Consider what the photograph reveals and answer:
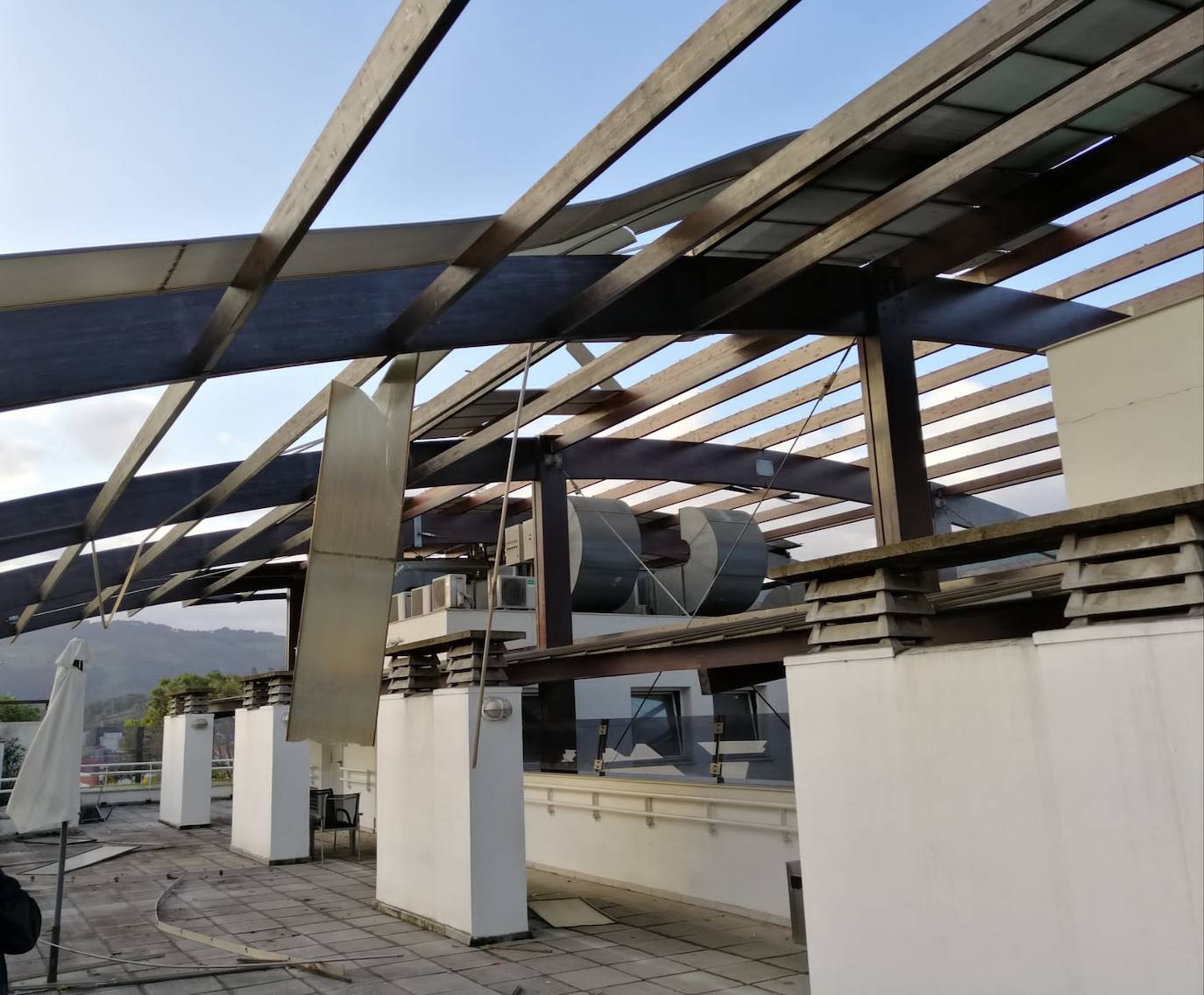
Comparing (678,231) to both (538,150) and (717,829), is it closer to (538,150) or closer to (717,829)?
(538,150)

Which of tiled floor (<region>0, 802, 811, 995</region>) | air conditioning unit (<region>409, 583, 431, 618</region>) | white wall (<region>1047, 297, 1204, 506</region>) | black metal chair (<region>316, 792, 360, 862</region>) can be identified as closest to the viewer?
white wall (<region>1047, 297, 1204, 506</region>)

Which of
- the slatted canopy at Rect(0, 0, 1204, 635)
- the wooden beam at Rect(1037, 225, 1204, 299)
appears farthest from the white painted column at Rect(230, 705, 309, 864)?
the wooden beam at Rect(1037, 225, 1204, 299)

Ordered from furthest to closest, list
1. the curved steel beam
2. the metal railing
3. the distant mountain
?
the distant mountain → the metal railing → the curved steel beam

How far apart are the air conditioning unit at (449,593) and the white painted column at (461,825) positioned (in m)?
8.12

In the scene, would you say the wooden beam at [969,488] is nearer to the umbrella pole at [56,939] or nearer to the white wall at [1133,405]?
the white wall at [1133,405]

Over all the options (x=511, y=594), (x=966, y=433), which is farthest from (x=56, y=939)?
(x=511, y=594)

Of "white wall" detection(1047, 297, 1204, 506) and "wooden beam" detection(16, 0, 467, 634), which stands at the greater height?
"wooden beam" detection(16, 0, 467, 634)

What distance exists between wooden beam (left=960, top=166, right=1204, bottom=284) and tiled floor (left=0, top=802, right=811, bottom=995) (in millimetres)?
5813

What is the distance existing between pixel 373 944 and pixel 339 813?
574 cm

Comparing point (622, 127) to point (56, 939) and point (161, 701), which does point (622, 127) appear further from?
point (161, 701)

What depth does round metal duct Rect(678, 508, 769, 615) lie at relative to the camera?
1644 cm

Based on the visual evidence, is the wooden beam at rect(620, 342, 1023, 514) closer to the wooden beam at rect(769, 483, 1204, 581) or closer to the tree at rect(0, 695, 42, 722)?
the wooden beam at rect(769, 483, 1204, 581)

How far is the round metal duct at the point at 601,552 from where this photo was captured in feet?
46.8

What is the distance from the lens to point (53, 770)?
6.89 meters
